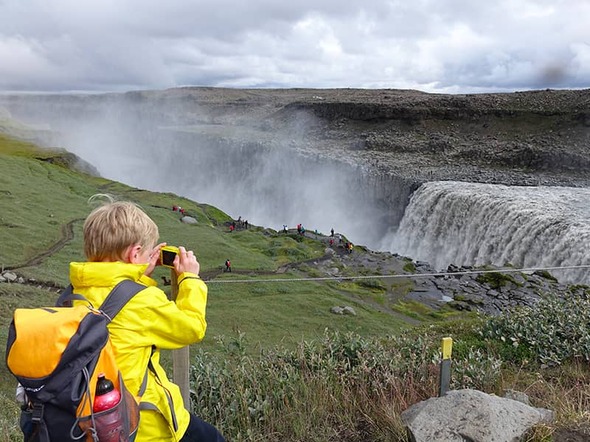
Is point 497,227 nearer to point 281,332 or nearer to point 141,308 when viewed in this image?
point 281,332

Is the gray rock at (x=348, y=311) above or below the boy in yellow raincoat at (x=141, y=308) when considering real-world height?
below

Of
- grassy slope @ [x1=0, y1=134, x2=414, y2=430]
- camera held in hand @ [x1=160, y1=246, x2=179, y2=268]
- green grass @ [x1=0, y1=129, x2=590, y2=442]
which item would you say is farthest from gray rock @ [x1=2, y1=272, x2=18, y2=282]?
camera held in hand @ [x1=160, y1=246, x2=179, y2=268]

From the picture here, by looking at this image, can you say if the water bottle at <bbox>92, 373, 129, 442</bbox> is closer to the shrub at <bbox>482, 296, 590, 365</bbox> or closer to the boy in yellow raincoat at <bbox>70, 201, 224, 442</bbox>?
the boy in yellow raincoat at <bbox>70, 201, 224, 442</bbox>

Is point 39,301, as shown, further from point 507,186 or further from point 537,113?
point 537,113

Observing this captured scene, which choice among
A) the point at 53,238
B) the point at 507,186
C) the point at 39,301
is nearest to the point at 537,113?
the point at 507,186

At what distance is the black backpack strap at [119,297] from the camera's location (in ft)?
9.41

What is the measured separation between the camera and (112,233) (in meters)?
3.20

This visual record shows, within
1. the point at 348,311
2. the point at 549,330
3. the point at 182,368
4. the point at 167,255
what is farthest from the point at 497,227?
the point at 167,255

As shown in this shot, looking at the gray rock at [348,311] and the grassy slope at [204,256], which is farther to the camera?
the gray rock at [348,311]

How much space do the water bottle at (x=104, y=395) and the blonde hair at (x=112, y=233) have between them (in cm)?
86

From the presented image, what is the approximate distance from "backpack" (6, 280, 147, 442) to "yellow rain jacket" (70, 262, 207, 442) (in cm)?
21

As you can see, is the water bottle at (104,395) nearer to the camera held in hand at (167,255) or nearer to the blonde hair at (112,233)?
the blonde hair at (112,233)

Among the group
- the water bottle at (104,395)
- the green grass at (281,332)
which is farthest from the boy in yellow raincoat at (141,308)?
the green grass at (281,332)

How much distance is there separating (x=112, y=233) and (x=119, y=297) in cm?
48
